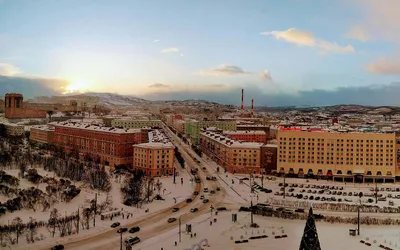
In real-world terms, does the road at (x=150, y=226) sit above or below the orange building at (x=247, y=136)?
below

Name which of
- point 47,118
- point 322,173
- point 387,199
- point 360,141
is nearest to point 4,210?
point 387,199

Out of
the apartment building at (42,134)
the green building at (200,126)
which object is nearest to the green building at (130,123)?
the green building at (200,126)

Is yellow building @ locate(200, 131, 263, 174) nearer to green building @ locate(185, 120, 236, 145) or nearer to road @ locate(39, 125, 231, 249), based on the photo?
road @ locate(39, 125, 231, 249)

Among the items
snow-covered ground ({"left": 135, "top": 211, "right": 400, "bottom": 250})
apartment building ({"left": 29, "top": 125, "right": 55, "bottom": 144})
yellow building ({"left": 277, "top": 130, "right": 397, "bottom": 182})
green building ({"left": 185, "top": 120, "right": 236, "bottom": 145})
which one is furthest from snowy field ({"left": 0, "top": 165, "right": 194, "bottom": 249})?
green building ({"left": 185, "top": 120, "right": 236, "bottom": 145})

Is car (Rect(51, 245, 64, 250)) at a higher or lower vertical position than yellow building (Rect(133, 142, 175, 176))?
lower

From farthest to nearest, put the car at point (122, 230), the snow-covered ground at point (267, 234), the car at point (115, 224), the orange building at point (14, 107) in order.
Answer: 1. the orange building at point (14, 107)
2. the car at point (115, 224)
3. the car at point (122, 230)
4. the snow-covered ground at point (267, 234)

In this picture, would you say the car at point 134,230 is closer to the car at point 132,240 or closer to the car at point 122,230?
the car at point 122,230
